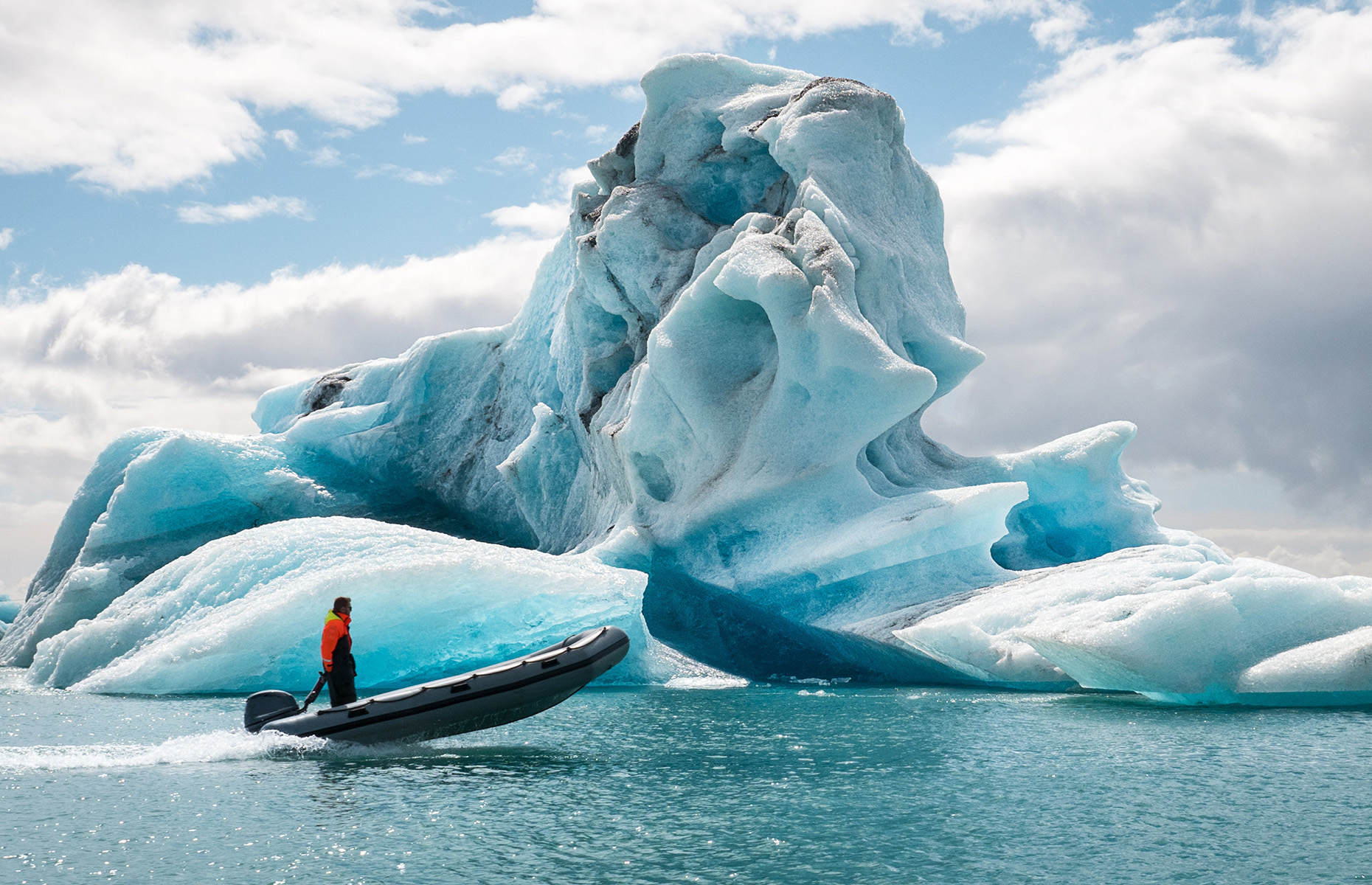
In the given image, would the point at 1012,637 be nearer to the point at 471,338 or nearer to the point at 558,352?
the point at 558,352

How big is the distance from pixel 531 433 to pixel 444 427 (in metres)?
3.87

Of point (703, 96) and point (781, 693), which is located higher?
point (703, 96)

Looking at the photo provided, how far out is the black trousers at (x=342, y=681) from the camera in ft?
28.3

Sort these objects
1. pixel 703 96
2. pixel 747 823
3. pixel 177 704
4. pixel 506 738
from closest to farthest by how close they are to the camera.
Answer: pixel 747 823
pixel 506 738
pixel 177 704
pixel 703 96

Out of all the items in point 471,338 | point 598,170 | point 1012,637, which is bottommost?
point 1012,637

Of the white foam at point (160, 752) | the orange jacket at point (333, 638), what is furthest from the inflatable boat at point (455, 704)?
the orange jacket at point (333, 638)

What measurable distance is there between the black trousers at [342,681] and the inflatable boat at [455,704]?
0.72 feet

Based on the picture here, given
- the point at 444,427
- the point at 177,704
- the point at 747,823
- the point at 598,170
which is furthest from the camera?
the point at 444,427

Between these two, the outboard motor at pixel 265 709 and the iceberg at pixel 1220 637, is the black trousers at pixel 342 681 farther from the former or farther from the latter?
the iceberg at pixel 1220 637

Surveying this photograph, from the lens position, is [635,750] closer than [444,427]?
Yes

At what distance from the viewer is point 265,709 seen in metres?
8.61

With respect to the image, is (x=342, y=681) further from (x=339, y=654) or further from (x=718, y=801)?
(x=718, y=801)

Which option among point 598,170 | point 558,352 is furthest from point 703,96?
point 558,352

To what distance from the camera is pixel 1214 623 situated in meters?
9.89
